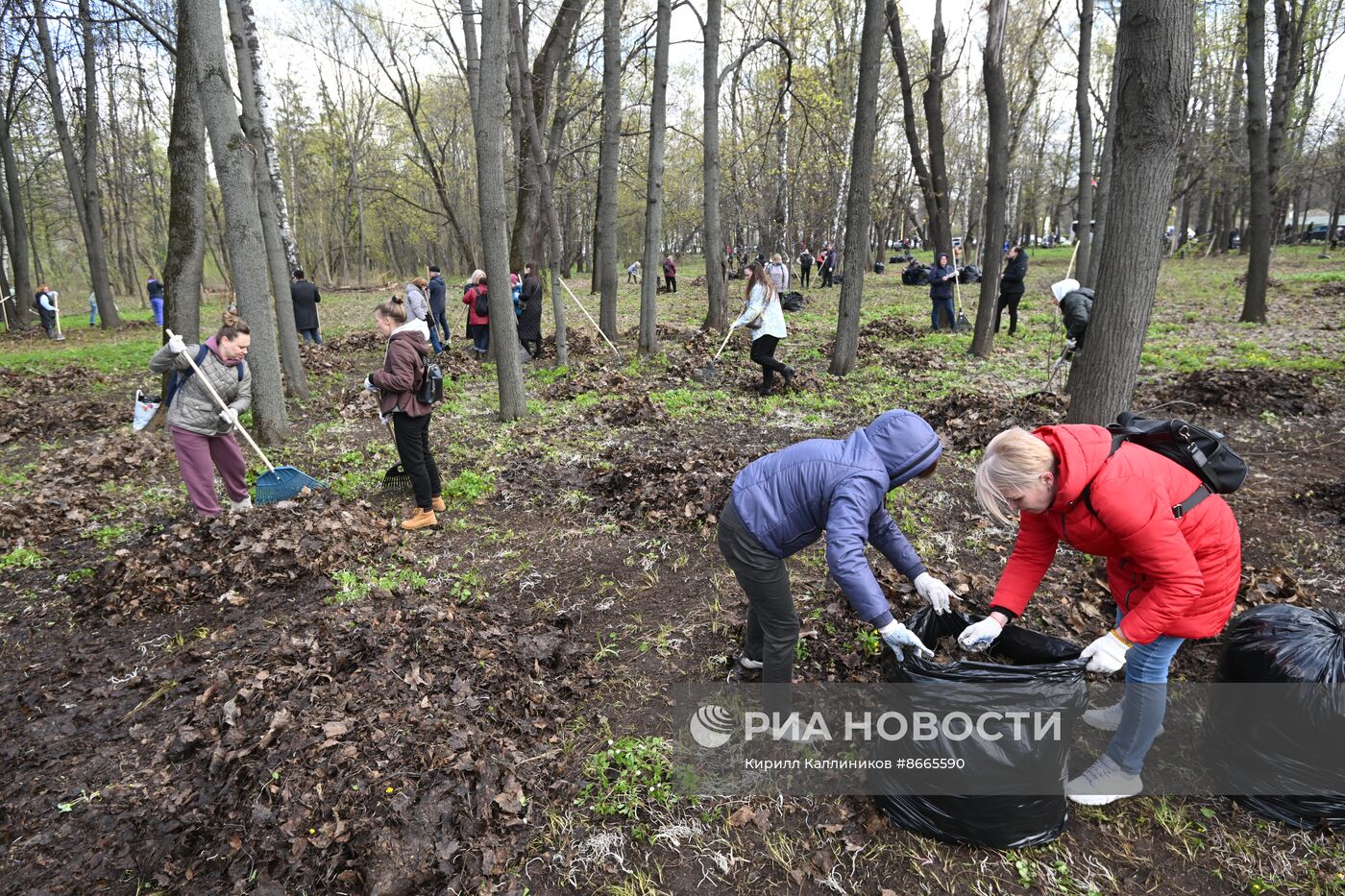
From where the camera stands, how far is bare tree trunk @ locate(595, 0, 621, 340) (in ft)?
36.9

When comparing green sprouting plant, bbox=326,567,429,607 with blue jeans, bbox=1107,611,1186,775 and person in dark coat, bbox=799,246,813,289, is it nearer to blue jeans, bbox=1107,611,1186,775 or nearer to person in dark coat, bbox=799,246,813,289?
blue jeans, bbox=1107,611,1186,775

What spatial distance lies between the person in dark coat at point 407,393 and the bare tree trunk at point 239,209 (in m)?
2.88

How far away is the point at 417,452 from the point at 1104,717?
16.3 ft

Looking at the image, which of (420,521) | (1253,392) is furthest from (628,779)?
(1253,392)

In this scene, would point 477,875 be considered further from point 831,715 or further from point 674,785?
point 831,715

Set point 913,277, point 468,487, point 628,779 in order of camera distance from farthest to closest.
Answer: point 913,277 < point 468,487 < point 628,779

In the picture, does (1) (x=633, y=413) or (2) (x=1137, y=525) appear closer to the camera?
(2) (x=1137, y=525)

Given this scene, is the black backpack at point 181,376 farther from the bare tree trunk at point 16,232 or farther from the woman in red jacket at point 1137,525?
the bare tree trunk at point 16,232

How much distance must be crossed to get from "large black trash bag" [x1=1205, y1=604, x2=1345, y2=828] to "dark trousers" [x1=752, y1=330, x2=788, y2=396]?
639 centimetres

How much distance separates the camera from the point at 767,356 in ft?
29.3

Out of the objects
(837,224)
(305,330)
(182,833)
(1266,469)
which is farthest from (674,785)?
(837,224)

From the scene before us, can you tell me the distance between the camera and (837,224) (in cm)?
2714

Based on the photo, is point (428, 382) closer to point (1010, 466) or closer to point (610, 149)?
point (1010, 466)

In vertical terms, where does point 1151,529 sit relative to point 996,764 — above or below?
above
